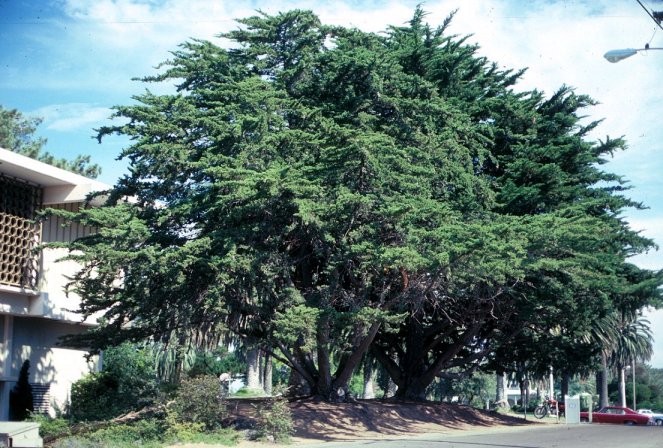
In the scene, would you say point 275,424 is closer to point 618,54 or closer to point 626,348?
point 618,54

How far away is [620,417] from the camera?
142 ft

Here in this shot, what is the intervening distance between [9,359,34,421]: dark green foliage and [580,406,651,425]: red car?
97.7 feet

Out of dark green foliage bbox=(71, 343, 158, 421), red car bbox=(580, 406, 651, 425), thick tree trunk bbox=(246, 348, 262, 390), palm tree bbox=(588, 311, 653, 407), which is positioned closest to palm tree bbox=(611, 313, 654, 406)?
palm tree bbox=(588, 311, 653, 407)

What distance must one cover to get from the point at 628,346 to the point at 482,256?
142 ft

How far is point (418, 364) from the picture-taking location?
37562 millimetres

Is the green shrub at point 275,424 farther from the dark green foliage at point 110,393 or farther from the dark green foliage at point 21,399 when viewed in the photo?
the dark green foliage at point 21,399

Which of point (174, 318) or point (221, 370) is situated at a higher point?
point (174, 318)

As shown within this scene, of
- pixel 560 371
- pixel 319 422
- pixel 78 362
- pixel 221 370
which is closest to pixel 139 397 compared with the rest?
pixel 319 422

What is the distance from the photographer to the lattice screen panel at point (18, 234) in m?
30.3

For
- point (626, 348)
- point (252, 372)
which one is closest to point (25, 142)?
point (252, 372)

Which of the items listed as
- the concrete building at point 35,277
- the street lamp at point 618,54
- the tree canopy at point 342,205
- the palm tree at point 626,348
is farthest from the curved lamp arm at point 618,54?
the palm tree at point 626,348

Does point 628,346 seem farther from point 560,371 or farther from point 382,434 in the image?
point 382,434

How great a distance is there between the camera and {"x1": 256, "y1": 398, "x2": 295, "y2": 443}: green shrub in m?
23.6

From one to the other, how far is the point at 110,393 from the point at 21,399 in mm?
5064
